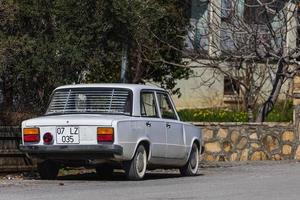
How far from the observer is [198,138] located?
55.2 feet

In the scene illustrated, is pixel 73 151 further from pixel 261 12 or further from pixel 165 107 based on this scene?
pixel 261 12

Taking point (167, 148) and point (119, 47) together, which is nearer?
point (167, 148)

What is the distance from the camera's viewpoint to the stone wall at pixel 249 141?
22047mm

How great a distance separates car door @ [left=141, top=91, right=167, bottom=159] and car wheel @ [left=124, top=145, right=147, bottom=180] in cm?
29

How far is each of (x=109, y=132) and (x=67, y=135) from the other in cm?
73

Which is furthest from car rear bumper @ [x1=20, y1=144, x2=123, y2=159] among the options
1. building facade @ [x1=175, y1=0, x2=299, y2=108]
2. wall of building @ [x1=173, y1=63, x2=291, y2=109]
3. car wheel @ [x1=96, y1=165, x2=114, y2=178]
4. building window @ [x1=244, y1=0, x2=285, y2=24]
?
wall of building @ [x1=173, y1=63, x2=291, y2=109]

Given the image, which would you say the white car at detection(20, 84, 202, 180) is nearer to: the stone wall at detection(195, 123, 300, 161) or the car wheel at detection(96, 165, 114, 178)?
the car wheel at detection(96, 165, 114, 178)

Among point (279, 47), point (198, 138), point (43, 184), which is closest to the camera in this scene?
point (43, 184)

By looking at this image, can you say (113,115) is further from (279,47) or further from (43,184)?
(279,47)

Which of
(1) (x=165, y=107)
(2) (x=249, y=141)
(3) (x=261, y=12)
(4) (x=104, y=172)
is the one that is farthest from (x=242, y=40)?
(4) (x=104, y=172)

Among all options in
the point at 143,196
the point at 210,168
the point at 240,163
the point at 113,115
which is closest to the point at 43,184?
the point at 113,115

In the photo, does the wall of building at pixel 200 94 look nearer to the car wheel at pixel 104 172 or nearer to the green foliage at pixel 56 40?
the green foliage at pixel 56 40

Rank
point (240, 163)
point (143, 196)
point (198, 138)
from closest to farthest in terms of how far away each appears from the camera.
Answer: point (143, 196)
point (198, 138)
point (240, 163)

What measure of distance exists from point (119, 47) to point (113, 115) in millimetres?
3246
